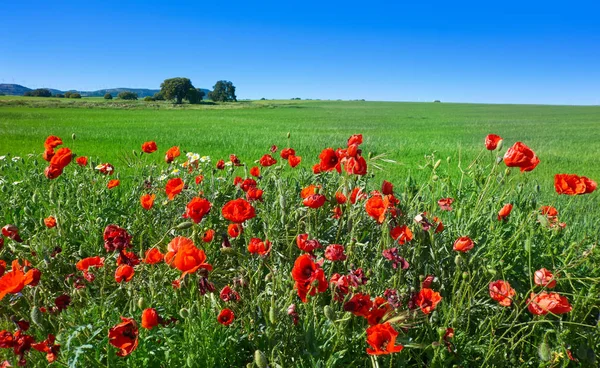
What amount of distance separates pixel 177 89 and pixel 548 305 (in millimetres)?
68367

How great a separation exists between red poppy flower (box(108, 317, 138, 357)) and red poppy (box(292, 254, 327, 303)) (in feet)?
1.52

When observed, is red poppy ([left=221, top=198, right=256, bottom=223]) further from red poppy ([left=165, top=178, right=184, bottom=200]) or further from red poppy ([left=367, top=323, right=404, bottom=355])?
red poppy ([left=367, top=323, right=404, bottom=355])

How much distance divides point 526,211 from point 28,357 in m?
2.27

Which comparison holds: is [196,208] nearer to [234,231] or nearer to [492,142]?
[234,231]

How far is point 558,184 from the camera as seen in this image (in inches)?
70.7

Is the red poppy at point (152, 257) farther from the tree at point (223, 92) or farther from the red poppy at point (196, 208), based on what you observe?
the tree at point (223, 92)

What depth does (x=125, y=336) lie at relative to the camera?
1177mm

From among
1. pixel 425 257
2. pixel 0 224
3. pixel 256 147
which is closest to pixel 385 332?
pixel 425 257

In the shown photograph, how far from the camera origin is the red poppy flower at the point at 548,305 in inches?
50.3

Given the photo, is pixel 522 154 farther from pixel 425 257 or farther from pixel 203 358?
pixel 203 358

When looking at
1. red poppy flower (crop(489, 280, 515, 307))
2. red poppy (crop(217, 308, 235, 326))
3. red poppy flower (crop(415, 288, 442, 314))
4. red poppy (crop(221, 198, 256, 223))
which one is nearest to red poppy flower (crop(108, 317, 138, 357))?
red poppy (crop(217, 308, 235, 326))

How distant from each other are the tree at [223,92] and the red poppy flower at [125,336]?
266 ft

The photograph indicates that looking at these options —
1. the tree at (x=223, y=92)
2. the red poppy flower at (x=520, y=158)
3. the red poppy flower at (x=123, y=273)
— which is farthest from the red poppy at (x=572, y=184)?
the tree at (x=223, y=92)

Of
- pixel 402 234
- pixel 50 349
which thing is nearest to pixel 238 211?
pixel 402 234
